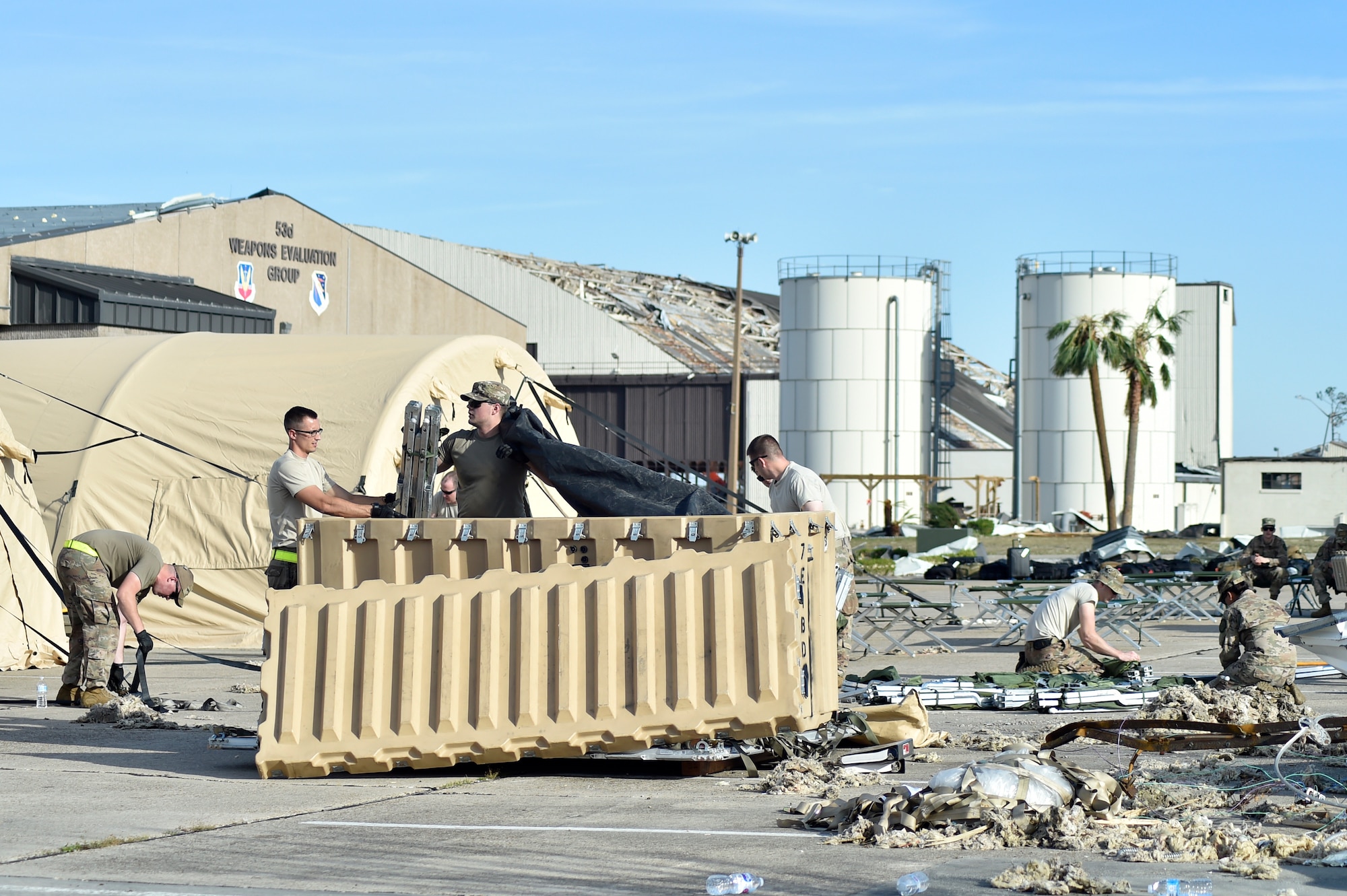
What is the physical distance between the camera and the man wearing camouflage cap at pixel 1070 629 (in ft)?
36.3

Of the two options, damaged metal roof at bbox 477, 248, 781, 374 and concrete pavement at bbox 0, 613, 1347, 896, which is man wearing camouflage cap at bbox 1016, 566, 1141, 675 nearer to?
concrete pavement at bbox 0, 613, 1347, 896

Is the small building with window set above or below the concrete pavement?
above

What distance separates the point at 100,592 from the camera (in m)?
10.8

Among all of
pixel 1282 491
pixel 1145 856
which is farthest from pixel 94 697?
pixel 1282 491

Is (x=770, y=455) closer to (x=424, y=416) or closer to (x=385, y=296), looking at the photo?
(x=424, y=416)

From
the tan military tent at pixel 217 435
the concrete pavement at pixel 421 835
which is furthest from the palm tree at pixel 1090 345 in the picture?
the concrete pavement at pixel 421 835

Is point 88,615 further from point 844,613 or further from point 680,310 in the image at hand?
point 680,310

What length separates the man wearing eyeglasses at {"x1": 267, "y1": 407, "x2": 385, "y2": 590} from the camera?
8.54 meters

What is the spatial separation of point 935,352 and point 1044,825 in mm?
49065

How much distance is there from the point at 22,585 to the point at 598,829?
29.9 feet

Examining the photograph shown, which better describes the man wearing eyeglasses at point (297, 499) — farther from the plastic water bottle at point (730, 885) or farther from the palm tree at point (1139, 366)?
the palm tree at point (1139, 366)

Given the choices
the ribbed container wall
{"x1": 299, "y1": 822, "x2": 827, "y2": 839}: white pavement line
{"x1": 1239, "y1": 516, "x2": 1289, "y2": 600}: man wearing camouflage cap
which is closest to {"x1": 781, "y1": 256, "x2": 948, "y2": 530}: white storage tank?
the ribbed container wall

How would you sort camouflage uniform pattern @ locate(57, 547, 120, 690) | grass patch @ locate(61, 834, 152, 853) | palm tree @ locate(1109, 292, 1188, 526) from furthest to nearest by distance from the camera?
palm tree @ locate(1109, 292, 1188, 526) → camouflage uniform pattern @ locate(57, 547, 120, 690) → grass patch @ locate(61, 834, 152, 853)

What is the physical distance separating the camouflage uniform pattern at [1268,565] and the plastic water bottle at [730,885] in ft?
47.1
